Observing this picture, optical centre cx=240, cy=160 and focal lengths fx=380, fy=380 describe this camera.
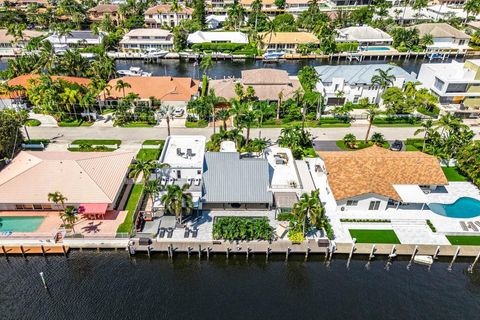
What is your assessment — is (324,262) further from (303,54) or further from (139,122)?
(303,54)

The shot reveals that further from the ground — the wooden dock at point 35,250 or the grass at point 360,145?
the grass at point 360,145

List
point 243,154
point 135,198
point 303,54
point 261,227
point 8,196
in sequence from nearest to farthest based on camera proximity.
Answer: point 261,227 < point 8,196 < point 135,198 < point 243,154 < point 303,54

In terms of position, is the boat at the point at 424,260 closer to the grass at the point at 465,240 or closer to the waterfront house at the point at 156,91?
the grass at the point at 465,240

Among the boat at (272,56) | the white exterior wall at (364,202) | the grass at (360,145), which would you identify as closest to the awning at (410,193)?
the white exterior wall at (364,202)

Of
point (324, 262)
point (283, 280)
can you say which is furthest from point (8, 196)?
point (324, 262)

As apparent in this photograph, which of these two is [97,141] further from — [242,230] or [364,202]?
[364,202]

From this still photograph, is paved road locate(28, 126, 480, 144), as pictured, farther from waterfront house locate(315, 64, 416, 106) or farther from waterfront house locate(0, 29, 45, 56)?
waterfront house locate(0, 29, 45, 56)
